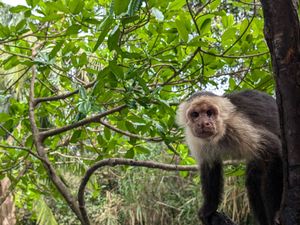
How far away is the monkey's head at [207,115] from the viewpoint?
254 cm

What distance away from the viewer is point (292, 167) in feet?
4.41

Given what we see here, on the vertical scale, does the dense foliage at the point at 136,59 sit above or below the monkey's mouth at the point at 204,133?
above

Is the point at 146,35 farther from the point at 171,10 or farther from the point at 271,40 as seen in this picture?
the point at 271,40

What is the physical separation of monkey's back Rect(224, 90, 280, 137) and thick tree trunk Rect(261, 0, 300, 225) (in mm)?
1203

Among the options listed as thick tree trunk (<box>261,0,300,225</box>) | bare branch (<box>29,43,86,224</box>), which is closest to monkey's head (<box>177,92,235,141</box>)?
bare branch (<box>29,43,86,224</box>)

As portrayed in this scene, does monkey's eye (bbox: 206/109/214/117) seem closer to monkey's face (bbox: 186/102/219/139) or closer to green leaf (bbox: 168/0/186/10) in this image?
monkey's face (bbox: 186/102/219/139)

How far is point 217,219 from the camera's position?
2.39 meters

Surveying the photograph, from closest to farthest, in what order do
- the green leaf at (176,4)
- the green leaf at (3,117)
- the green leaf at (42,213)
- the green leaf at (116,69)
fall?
the green leaf at (116,69)
the green leaf at (176,4)
the green leaf at (3,117)
the green leaf at (42,213)

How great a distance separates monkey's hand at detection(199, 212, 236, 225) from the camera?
2.27 m

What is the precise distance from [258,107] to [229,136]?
9.0 inches

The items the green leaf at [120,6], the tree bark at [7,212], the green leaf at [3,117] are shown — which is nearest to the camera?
the green leaf at [120,6]

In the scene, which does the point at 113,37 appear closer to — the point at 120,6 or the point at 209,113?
the point at 120,6

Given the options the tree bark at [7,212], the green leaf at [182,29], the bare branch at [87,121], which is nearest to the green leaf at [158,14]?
the green leaf at [182,29]

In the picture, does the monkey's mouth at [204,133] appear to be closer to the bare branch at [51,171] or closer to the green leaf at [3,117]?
the bare branch at [51,171]
